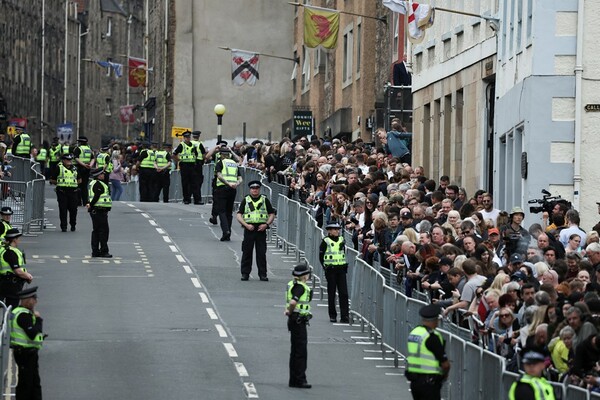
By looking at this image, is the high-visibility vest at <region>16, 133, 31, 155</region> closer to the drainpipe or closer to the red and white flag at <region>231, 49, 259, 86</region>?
the red and white flag at <region>231, 49, 259, 86</region>

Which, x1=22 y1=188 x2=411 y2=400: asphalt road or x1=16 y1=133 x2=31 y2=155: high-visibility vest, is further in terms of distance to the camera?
x1=16 y1=133 x2=31 y2=155: high-visibility vest

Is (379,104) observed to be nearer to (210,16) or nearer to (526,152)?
(526,152)

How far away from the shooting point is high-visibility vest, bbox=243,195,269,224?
107ft

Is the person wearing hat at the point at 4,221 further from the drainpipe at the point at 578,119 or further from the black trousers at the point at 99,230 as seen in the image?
the drainpipe at the point at 578,119

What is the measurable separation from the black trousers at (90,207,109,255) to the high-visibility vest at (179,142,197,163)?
1172cm

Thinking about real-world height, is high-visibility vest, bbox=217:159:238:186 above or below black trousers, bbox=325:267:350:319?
above

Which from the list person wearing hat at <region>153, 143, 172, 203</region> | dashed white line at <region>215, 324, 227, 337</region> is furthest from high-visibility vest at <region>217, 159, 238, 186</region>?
person wearing hat at <region>153, 143, 172, 203</region>

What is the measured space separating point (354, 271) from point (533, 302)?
9075 millimetres

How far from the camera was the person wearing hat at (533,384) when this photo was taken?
596 inches

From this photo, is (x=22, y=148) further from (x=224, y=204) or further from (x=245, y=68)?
(x=224, y=204)

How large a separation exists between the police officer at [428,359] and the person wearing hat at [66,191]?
23.1 metres

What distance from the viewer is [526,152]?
31.2m

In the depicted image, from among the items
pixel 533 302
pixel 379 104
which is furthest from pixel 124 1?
pixel 533 302

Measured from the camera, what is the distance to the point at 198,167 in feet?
159
